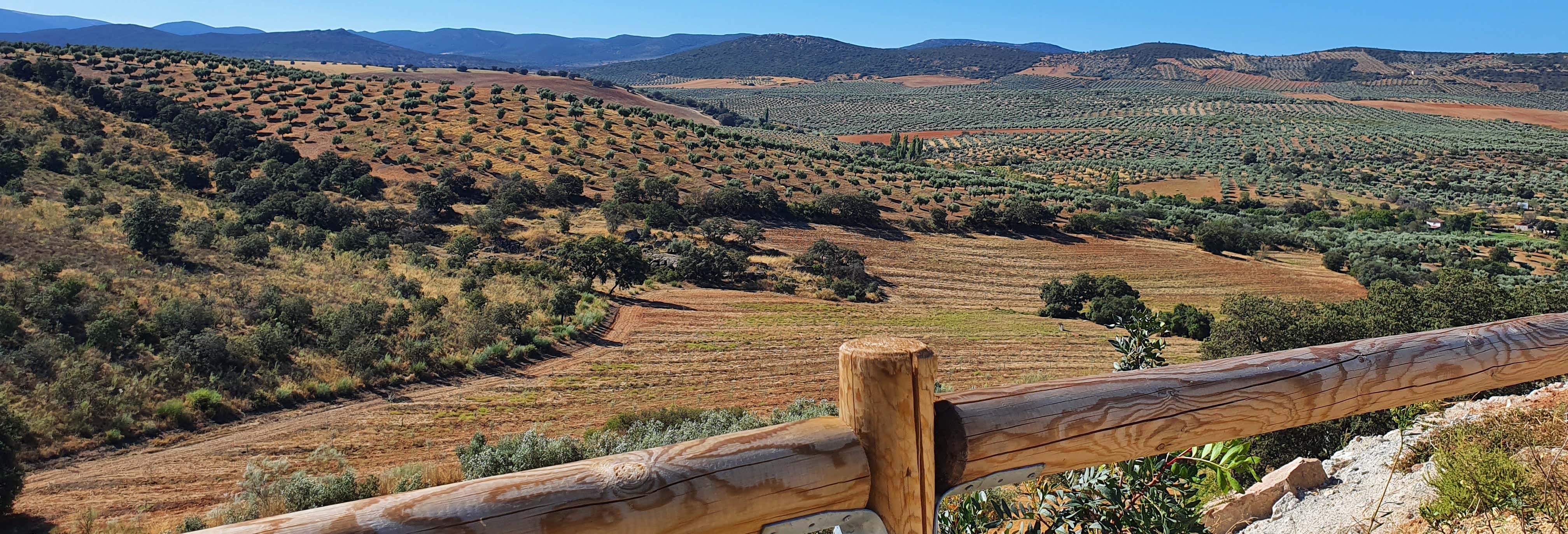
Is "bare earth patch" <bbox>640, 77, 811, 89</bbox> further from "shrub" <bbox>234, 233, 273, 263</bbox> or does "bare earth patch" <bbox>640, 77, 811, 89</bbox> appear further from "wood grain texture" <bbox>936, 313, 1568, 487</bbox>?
"wood grain texture" <bbox>936, 313, 1568, 487</bbox>

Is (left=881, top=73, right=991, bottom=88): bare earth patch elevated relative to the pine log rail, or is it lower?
elevated

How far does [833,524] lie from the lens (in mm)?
1719

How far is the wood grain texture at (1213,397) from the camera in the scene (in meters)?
1.77

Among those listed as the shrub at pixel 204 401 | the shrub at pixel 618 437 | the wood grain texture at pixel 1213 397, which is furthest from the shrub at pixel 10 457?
the wood grain texture at pixel 1213 397

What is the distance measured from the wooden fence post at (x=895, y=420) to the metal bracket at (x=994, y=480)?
0.04 meters

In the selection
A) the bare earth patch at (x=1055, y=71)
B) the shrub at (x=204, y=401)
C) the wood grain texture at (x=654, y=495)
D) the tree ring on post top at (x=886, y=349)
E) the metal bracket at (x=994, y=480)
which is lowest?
the shrub at (x=204, y=401)

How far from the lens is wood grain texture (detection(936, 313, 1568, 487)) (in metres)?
1.77

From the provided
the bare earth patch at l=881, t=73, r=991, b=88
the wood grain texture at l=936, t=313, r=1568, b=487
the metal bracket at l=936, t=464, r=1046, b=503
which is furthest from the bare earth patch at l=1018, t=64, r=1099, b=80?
the metal bracket at l=936, t=464, r=1046, b=503

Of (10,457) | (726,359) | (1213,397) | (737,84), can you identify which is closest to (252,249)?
(10,457)

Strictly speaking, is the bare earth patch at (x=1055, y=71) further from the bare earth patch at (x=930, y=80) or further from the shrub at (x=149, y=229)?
the shrub at (x=149, y=229)

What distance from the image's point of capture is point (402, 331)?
55.2 ft

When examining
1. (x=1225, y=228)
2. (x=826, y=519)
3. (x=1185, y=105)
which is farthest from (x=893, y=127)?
(x=826, y=519)

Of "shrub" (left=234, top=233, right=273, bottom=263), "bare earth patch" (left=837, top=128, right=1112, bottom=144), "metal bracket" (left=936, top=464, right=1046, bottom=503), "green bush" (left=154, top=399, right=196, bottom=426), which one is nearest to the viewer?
"metal bracket" (left=936, top=464, right=1046, bottom=503)

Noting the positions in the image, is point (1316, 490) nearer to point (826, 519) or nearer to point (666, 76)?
point (826, 519)
